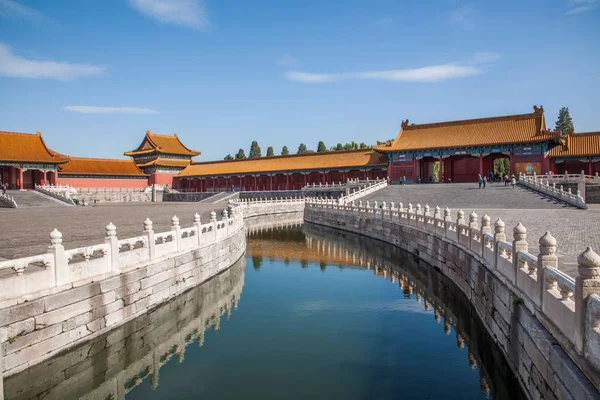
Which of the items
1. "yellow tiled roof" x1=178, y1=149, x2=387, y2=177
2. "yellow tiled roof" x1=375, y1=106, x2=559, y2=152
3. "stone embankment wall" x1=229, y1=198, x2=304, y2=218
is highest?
"yellow tiled roof" x1=375, y1=106, x2=559, y2=152

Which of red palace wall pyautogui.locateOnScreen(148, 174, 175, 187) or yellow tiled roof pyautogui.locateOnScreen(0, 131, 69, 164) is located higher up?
yellow tiled roof pyautogui.locateOnScreen(0, 131, 69, 164)

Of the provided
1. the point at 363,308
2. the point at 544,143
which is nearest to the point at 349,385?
the point at 363,308

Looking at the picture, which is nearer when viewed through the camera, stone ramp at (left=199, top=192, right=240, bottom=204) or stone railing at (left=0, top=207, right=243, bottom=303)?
stone railing at (left=0, top=207, right=243, bottom=303)

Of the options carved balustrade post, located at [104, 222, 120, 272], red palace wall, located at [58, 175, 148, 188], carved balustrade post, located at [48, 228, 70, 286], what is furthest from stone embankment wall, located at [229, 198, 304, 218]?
carved balustrade post, located at [48, 228, 70, 286]

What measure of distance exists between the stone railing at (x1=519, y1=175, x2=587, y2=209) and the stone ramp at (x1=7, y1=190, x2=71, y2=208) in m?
39.0

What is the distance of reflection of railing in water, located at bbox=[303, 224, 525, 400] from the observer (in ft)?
28.6

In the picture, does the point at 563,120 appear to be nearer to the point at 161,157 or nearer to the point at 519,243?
the point at 161,157

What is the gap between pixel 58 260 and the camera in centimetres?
893

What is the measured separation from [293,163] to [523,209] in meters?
33.2

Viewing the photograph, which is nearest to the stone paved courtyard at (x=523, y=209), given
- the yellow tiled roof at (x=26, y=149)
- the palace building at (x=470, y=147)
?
the palace building at (x=470, y=147)

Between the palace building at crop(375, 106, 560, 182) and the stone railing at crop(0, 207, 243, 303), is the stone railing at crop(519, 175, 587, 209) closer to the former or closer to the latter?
the palace building at crop(375, 106, 560, 182)

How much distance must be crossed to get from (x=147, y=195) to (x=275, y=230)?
33492mm

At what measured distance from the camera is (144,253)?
11961 millimetres

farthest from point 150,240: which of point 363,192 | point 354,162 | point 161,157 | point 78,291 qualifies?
point 161,157
